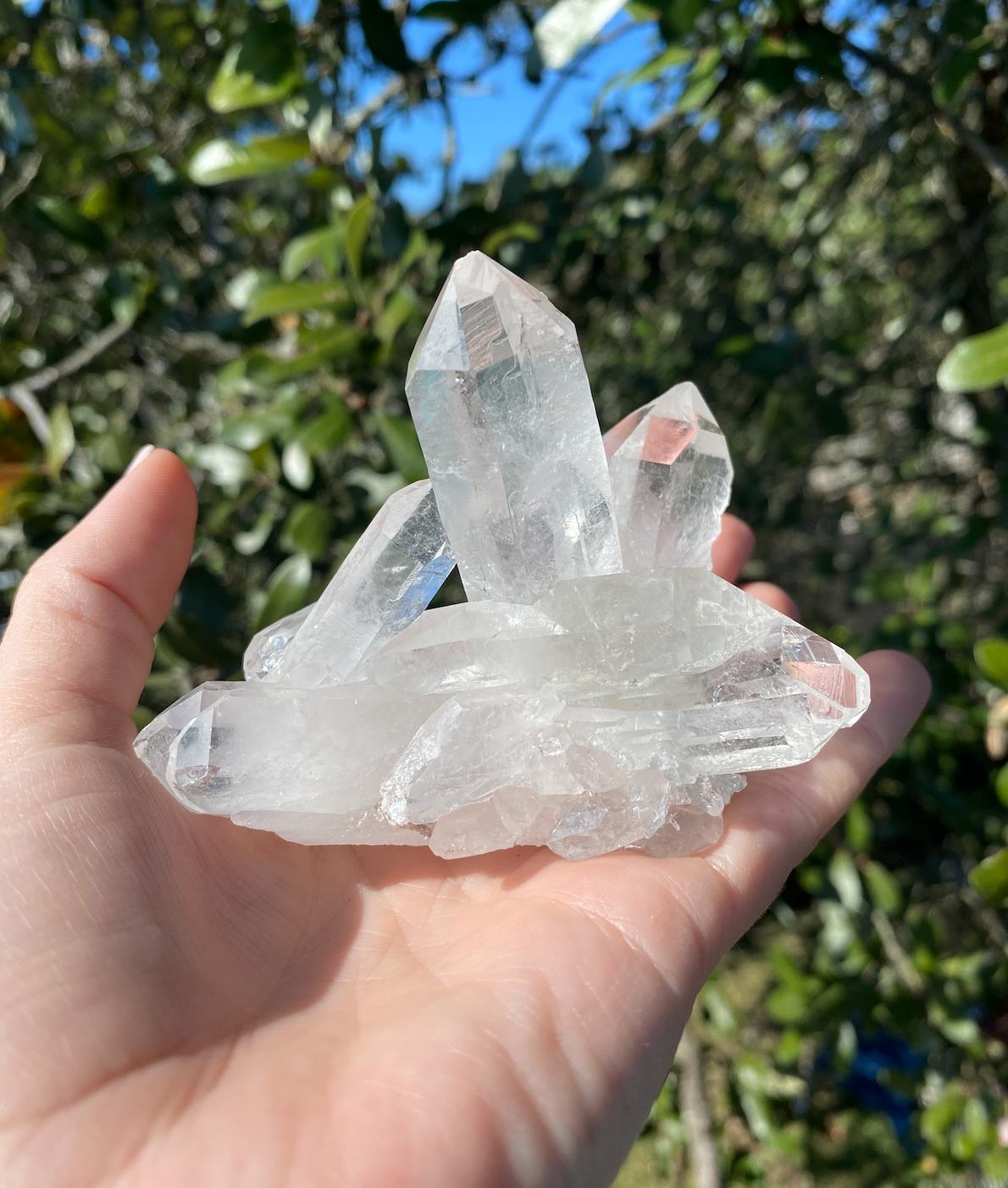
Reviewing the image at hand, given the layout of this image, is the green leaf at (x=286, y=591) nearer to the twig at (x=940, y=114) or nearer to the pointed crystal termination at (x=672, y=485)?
the pointed crystal termination at (x=672, y=485)

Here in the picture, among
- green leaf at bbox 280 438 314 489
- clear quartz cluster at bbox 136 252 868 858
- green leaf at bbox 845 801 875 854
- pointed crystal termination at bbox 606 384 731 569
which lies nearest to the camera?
clear quartz cluster at bbox 136 252 868 858

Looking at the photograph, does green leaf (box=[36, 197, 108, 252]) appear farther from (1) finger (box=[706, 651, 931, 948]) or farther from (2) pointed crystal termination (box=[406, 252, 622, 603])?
(1) finger (box=[706, 651, 931, 948])

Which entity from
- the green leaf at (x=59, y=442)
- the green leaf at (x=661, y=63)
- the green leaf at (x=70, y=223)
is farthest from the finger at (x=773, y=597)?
the green leaf at (x=70, y=223)

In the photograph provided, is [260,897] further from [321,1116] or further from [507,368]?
[507,368]

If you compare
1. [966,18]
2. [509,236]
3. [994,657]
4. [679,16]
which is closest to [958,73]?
[966,18]

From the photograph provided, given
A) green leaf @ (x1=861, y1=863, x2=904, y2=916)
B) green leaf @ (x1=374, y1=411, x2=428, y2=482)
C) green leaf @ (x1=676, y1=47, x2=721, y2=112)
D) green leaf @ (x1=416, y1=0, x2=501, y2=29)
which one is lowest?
green leaf @ (x1=861, y1=863, x2=904, y2=916)

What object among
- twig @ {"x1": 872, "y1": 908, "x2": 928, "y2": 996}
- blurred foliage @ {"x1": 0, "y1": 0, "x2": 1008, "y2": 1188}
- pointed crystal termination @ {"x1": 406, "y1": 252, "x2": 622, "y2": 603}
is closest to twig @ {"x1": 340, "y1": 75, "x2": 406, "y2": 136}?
blurred foliage @ {"x1": 0, "y1": 0, "x2": 1008, "y2": 1188}
